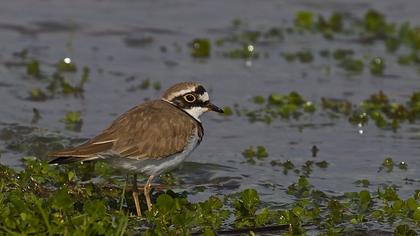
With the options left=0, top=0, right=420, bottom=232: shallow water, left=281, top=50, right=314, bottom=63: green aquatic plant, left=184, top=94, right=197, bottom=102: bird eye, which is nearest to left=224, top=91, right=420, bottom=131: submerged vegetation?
left=0, top=0, right=420, bottom=232: shallow water

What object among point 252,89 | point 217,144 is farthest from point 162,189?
point 252,89

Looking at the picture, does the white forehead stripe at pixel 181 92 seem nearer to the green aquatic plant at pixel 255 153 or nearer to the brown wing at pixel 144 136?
the brown wing at pixel 144 136

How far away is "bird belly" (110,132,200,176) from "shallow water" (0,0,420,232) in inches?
37.5

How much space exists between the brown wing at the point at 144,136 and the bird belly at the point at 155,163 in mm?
62

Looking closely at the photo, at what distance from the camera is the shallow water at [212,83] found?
36.6ft

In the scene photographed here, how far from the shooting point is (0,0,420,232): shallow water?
1116 centimetres

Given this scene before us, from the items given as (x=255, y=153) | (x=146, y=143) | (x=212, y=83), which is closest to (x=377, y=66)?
(x=212, y=83)

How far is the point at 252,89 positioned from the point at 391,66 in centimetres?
242

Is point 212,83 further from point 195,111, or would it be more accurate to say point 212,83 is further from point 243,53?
point 195,111

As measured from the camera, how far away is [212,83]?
14383 mm

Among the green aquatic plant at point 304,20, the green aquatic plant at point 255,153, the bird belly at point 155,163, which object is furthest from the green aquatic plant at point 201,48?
the bird belly at point 155,163

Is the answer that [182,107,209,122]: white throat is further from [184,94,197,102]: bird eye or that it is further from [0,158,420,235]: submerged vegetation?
[0,158,420,235]: submerged vegetation

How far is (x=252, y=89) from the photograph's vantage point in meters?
14.2

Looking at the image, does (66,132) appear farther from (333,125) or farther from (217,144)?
(333,125)
